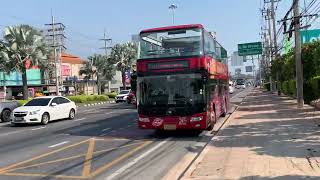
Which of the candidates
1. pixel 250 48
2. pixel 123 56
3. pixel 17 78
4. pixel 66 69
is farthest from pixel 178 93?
pixel 66 69

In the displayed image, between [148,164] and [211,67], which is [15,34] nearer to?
[211,67]

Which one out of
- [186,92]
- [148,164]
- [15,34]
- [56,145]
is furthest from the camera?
[15,34]

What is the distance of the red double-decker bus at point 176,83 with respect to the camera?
17797 millimetres

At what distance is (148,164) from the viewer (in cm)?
1239

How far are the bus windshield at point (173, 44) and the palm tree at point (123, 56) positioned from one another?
241 ft

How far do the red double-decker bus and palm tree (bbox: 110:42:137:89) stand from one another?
73.8m

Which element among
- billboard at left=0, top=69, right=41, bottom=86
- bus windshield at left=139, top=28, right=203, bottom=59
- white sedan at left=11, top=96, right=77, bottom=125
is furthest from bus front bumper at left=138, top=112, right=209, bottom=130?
billboard at left=0, top=69, right=41, bottom=86

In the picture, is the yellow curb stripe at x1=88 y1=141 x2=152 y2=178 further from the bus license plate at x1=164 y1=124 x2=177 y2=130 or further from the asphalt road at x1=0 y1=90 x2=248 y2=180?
the bus license plate at x1=164 y1=124 x2=177 y2=130

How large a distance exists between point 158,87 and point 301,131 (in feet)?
16.7

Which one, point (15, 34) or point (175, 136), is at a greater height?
point (15, 34)

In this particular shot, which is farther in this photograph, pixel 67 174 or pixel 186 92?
pixel 186 92

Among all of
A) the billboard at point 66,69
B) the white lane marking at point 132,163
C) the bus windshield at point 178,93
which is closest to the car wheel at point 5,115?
the bus windshield at point 178,93

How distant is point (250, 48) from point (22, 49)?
42.5 metres

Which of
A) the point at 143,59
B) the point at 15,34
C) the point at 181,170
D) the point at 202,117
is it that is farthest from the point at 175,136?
the point at 15,34
